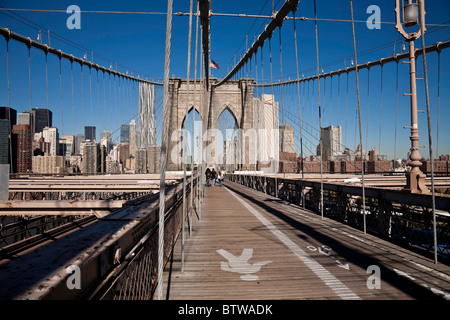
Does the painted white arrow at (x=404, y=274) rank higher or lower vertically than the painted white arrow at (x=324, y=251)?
higher

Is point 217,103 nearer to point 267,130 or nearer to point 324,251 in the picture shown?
point 267,130

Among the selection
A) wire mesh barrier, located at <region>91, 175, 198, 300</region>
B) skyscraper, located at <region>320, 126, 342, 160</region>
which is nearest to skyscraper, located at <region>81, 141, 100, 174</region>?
skyscraper, located at <region>320, 126, 342, 160</region>

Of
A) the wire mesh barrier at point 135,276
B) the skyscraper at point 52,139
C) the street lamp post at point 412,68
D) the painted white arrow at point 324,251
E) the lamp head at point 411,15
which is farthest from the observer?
the skyscraper at point 52,139

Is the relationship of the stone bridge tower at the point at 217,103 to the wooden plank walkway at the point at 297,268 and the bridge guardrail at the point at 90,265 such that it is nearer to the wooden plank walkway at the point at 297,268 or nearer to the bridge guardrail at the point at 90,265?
the wooden plank walkway at the point at 297,268

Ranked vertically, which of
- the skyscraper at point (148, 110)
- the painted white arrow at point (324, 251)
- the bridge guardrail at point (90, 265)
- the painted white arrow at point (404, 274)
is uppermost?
the skyscraper at point (148, 110)

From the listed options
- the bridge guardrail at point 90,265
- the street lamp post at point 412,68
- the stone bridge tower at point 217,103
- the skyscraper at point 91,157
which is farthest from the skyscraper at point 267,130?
the bridge guardrail at point 90,265

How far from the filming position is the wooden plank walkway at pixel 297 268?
117 inches

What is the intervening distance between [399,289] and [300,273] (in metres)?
1.04

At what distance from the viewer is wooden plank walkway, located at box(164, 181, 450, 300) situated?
2.96 m

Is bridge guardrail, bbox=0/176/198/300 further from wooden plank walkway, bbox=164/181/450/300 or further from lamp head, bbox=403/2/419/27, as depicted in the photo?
lamp head, bbox=403/2/419/27
